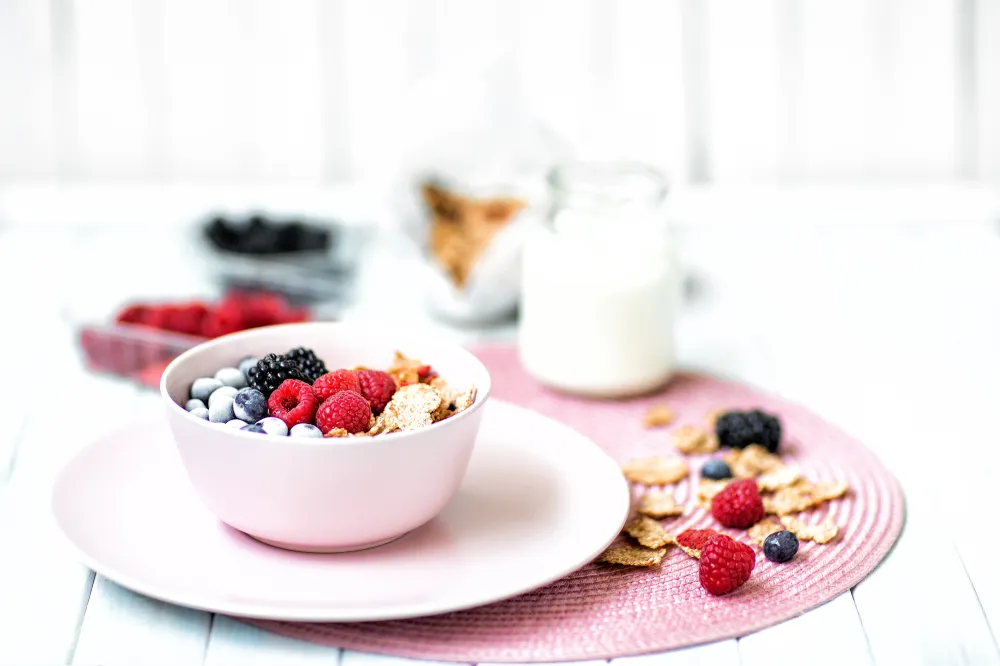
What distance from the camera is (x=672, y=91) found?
102 inches

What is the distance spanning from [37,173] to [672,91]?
1.45 m

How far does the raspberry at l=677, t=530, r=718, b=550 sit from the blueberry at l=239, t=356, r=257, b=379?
0.45 meters

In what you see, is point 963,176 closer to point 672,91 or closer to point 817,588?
point 672,91

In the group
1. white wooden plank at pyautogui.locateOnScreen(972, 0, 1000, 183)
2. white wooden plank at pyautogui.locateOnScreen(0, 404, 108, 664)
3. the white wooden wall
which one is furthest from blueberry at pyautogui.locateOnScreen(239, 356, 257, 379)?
white wooden plank at pyautogui.locateOnScreen(972, 0, 1000, 183)

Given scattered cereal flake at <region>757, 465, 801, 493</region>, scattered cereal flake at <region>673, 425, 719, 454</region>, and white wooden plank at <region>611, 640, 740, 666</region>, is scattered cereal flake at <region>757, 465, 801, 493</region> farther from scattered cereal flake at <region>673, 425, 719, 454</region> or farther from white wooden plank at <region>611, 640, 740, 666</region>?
white wooden plank at <region>611, 640, 740, 666</region>

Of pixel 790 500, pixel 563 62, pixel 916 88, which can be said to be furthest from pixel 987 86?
pixel 790 500

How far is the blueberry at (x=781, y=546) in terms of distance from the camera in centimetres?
108

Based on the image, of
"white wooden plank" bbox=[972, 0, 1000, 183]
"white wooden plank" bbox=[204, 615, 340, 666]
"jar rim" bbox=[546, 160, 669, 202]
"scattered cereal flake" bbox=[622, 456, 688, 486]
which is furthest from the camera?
"white wooden plank" bbox=[972, 0, 1000, 183]

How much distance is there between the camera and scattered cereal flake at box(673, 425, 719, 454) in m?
1.37

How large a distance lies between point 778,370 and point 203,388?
0.90m

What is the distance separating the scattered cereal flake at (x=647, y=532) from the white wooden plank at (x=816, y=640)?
0.15m

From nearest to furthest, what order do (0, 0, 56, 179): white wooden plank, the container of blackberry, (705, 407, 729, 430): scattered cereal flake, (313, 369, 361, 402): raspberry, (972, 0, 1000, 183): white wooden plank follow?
(313, 369, 361, 402): raspberry → (705, 407, 729, 430): scattered cereal flake → the container of blackberry → (0, 0, 56, 179): white wooden plank → (972, 0, 1000, 183): white wooden plank

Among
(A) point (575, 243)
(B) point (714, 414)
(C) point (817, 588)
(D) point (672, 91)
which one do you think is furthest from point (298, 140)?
(C) point (817, 588)

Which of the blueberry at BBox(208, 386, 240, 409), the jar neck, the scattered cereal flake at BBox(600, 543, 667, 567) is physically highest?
the jar neck
